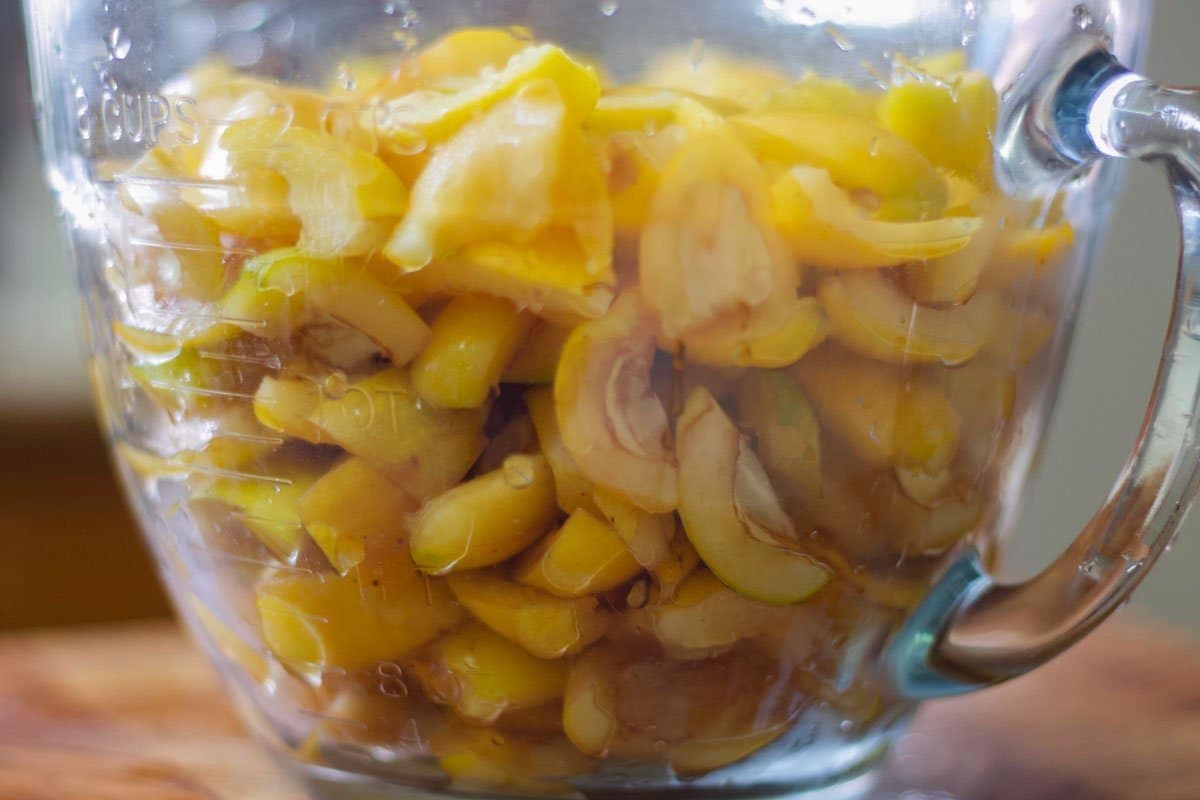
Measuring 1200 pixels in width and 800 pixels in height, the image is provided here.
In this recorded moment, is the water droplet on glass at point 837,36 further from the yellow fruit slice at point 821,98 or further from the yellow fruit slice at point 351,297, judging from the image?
the yellow fruit slice at point 351,297

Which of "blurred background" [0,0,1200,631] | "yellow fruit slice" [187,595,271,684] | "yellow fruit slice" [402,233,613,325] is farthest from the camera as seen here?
"blurred background" [0,0,1200,631]

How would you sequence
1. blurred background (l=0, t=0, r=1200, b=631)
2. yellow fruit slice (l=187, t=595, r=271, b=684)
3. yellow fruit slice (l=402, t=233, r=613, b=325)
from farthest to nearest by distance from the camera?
blurred background (l=0, t=0, r=1200, b=631) < yellow fruit slice (l=187, t=595, r=271, b=684) < yellow fruit slice (l=402, t=233, r=613, b=325)

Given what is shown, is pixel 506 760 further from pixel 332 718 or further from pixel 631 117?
pixel 631 117

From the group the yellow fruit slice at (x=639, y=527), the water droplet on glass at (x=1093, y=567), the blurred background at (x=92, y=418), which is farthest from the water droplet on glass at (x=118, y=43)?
the blurred background at (x=92, y=418)

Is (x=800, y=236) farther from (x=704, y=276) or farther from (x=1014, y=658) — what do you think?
(x=1014, y=658)

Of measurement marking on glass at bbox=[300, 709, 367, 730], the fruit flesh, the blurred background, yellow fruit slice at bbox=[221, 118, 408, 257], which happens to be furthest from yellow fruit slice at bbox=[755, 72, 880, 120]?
the blurred background


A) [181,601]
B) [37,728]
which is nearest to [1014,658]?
[181,601]

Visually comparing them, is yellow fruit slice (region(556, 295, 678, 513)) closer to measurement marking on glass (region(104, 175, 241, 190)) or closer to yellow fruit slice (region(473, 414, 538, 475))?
yellow fruit slice (region(473, 414, 538, 475))

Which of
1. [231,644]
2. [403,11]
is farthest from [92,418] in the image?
[403,11]
